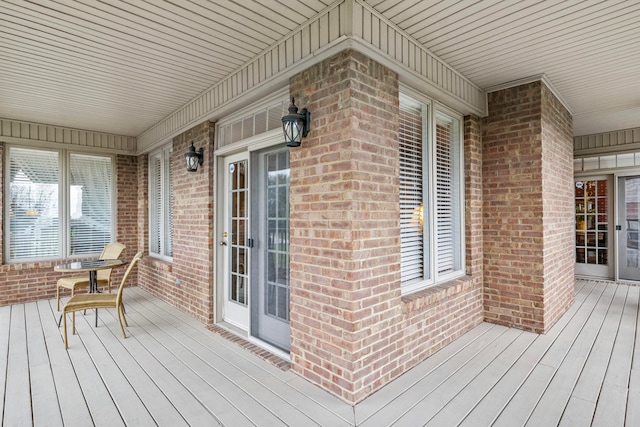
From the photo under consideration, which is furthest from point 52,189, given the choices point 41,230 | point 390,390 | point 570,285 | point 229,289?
point 570,285

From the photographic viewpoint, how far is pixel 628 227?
6652mm

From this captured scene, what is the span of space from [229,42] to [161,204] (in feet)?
11.9

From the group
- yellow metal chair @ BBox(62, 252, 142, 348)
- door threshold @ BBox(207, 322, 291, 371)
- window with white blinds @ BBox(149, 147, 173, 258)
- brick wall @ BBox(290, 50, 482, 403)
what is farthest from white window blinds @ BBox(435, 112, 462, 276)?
window with white blinds @ BBox(149, 147, 173, 258)

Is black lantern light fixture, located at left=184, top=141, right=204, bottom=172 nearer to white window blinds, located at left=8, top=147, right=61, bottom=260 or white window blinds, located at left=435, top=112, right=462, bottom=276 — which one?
white window blinds, located at left=435, top=112, right=462, bottom=276

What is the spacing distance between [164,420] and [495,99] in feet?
15.3

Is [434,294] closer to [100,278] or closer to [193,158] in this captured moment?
[193,158]

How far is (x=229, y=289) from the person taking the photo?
4281 mm

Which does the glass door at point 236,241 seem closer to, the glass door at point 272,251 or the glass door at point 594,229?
the glass door at point 272,251

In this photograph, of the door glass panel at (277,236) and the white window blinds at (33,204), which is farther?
the white window blinds at (33,204)

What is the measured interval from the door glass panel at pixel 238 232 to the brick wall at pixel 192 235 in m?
0.32

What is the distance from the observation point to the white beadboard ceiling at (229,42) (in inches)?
99.9

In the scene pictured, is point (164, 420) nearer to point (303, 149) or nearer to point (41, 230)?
point (303, 149)

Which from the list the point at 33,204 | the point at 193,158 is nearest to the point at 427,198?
the point at 193,158

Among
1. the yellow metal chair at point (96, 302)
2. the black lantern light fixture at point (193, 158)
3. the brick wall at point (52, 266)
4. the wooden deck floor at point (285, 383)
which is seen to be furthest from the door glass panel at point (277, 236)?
the brick wall at point (52, 266)
